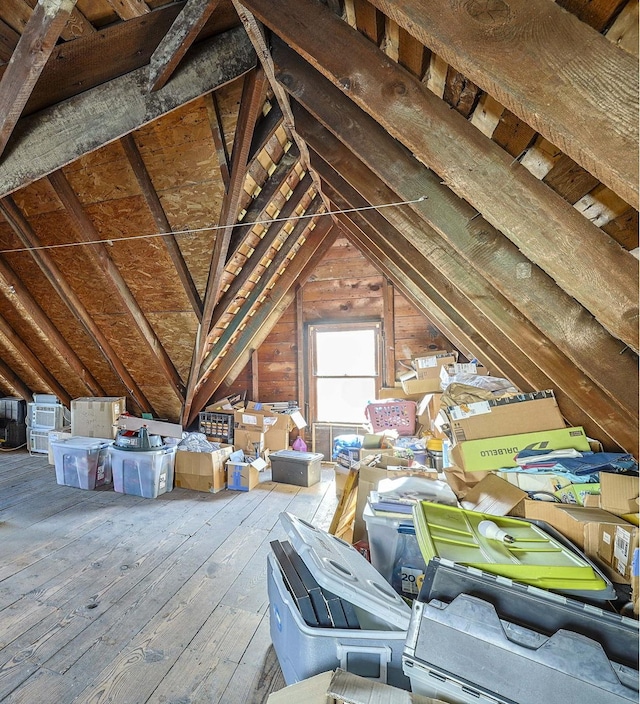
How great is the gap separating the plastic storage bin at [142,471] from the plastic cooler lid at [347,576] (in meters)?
2.48

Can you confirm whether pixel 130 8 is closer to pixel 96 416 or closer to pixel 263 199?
pixel 263 199

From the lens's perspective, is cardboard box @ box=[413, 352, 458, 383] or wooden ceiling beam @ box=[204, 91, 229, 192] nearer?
wooden ceiling beam @ box=[204, 91, 229, 192]

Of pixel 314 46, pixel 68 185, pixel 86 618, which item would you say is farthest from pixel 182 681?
pixel 68 185

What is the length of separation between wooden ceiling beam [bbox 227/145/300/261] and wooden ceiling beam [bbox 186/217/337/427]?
4.98ft

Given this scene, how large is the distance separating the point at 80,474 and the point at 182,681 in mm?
2967

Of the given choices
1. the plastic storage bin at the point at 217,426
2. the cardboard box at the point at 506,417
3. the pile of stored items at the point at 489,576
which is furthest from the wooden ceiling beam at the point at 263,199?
the plastic storage bin at the point at 217,426

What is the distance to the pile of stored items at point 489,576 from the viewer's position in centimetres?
93

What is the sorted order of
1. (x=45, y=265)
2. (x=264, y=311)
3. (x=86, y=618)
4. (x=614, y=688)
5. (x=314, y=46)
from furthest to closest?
(x=264, y=311)
(x=45, y=265)
(x=86, y=618)
(x=314, y=46)
(x=614, y=688)

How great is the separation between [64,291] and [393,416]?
339 cm

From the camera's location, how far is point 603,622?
0.97 m

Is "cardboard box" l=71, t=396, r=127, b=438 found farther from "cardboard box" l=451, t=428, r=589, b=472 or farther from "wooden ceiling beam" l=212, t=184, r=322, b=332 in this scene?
"cardboard box" l=451, t=428, r=589, b=472

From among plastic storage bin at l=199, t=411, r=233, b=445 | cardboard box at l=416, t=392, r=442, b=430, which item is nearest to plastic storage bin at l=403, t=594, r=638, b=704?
cardboard box at l=416, t=392, r=442, b=430

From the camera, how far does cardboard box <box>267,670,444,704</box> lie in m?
0.97

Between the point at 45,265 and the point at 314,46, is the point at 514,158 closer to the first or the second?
the point at 314,46
